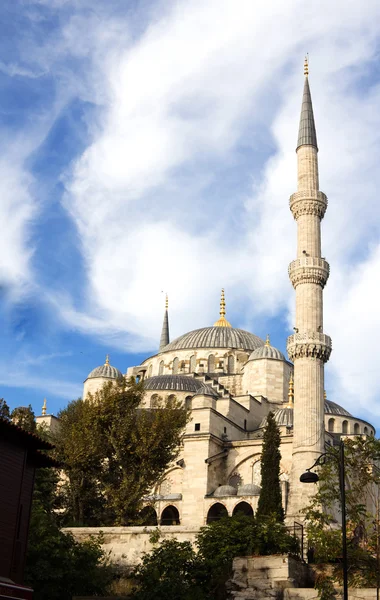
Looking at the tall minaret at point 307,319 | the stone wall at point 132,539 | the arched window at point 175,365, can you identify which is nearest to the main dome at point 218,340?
the arched window at point 175,365

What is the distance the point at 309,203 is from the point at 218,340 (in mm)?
17409

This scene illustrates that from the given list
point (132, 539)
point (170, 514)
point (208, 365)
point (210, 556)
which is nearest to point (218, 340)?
point (208, 365)

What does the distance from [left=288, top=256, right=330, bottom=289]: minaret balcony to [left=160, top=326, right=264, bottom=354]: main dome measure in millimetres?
16745

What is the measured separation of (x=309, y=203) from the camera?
1252 inches

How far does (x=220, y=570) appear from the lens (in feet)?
63.5

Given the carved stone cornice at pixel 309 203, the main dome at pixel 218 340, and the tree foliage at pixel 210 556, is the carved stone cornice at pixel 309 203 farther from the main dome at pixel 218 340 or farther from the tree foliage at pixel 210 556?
the main dome at pixel 218 340

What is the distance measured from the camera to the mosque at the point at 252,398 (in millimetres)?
29359

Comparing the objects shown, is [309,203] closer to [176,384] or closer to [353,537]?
[176,384]

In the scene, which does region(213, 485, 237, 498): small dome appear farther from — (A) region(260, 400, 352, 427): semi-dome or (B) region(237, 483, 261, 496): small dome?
(A) region(260, 400, 352, 427): semi-dome

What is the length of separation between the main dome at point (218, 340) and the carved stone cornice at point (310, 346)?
1744 cm

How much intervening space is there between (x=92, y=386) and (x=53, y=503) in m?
17.8

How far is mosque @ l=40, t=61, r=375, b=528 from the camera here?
29359 millimetres

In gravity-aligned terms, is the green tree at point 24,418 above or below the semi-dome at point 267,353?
below

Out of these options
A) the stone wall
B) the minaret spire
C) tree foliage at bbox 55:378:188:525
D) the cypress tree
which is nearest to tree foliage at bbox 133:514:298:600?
the stone wall
